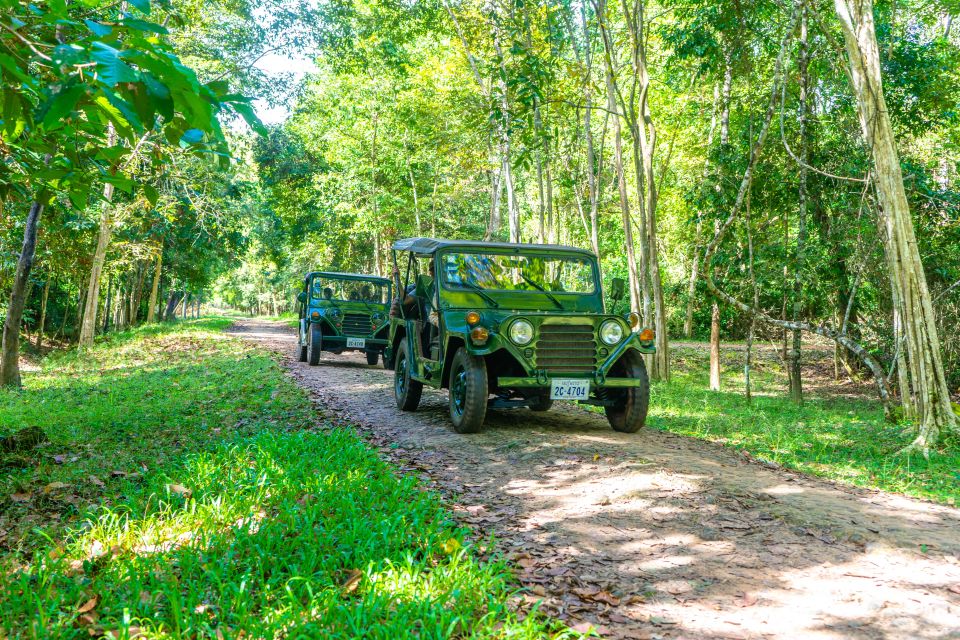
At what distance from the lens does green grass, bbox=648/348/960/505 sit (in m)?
6.58

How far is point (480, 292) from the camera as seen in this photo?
815 centimetres

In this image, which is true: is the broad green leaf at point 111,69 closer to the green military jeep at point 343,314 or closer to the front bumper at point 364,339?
the green military jeep at point 343,314

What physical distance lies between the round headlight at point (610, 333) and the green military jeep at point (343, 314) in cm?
806

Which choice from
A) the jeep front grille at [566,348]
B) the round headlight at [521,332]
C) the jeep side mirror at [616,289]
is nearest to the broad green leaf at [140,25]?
the round headlight at [521,332]

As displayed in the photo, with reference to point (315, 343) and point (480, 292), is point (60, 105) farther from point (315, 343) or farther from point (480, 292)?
point (315, 343)

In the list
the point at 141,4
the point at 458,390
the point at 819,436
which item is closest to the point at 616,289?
the point at 458,390

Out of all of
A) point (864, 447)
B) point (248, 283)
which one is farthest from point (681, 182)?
point (248, 283)

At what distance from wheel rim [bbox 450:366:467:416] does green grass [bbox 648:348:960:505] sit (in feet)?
9.42

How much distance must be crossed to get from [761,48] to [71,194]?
44.8 feet

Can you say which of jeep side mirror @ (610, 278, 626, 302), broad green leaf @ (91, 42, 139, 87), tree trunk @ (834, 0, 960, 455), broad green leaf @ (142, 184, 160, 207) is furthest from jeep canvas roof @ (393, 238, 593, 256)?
broad green leaf @ (91, 42, 139, 87)

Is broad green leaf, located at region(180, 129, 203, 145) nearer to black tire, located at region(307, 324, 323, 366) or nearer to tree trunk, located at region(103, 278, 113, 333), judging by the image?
black tire, located at region(307, 324, 323, 366)

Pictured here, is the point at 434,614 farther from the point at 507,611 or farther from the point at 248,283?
the point at 248,283

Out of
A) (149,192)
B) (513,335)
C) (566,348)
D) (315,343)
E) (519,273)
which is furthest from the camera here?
(315,343)

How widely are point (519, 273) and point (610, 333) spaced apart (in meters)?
1.65
